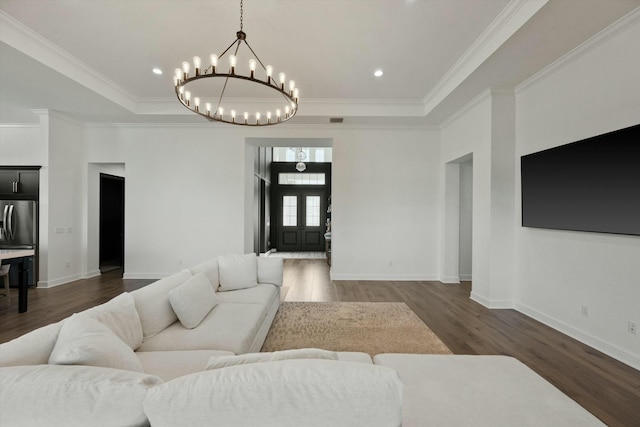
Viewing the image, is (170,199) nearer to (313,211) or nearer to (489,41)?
(313,211)

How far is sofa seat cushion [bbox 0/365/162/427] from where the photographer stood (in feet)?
2.99

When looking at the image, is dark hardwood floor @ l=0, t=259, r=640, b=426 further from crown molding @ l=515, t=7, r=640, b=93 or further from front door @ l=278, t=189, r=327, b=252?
front door @ l=278, t=189, r=327, b=252

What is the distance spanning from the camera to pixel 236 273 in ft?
11.7

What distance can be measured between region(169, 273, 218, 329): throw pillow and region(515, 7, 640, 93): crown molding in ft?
15.1

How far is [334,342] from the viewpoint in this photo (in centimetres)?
304

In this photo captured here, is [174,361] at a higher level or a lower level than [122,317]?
lower

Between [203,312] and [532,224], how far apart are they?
13.3 feet

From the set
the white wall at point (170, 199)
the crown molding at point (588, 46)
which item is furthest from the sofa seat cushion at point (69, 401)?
the white wall at point (170, 199)

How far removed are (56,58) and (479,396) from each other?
223 inches

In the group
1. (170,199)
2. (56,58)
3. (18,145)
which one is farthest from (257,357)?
(18,145)

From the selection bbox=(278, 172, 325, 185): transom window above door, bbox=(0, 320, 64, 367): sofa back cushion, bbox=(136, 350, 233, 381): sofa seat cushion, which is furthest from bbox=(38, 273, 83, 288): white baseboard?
bbox=(278, 172, 325, 185): transom window above door

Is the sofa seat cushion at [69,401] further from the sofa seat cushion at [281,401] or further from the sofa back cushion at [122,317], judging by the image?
the sofa back cushion at [122,317]

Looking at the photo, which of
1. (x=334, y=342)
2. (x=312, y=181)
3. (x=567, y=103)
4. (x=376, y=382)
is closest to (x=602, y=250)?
(x=567, y=103)

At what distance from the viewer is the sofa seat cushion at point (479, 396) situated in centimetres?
135
